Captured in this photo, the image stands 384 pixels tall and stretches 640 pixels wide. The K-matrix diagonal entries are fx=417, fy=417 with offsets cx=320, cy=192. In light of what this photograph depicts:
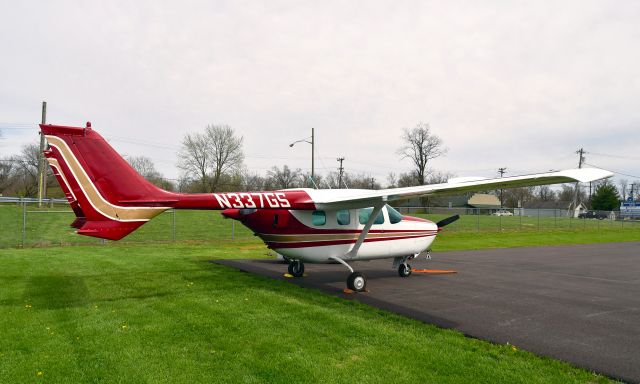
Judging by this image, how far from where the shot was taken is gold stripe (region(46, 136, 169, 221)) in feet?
24.8

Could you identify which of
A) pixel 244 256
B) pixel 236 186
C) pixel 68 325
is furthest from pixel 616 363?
pixel 236 186

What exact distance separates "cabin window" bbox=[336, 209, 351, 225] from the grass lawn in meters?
1.85

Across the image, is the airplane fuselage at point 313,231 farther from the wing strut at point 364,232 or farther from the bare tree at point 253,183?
the bare tree at point 253,183

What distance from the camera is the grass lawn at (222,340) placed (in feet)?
15.5

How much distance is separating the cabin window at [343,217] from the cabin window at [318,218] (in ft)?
1.17

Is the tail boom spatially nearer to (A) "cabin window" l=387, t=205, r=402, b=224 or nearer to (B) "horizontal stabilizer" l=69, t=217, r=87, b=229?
(B) "horizontal stabilizer" l=69, t=217, r=87, b=229

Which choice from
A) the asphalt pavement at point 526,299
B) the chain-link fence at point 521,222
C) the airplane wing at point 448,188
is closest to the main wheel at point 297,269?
the asphalt pavement at point 526,299

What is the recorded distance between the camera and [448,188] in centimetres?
851

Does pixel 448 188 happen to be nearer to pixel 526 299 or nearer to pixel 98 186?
pixel 526 299

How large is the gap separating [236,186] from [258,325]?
56.2 m

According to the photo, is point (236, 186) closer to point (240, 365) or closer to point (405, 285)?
point (405, 285)

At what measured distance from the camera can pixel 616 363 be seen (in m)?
5.21

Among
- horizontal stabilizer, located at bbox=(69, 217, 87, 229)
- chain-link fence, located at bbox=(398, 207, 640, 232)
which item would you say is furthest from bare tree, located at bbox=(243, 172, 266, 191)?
horizontal stabilizer, located at bbox=(69, 217, 87, 229)

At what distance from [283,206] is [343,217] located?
169 centimetres
